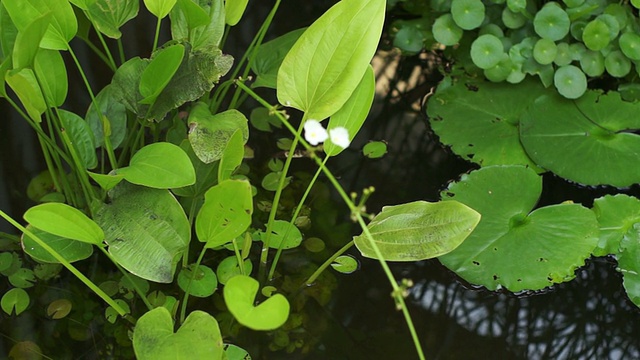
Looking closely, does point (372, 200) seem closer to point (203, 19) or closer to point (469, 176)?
point (469, 176)

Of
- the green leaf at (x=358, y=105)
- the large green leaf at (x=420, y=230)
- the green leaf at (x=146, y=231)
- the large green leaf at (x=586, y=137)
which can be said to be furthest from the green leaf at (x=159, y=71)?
the large green leaf at (x=586, y=137)

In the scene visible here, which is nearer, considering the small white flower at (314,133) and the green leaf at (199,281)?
the small white flower at (314,133)

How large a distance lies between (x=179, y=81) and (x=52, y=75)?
0.63 ft

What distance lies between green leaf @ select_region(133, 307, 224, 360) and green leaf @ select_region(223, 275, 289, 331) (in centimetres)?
6

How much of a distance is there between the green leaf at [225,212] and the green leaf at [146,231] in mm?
53

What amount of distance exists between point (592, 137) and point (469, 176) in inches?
10.3

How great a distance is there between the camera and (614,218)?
1274 mm

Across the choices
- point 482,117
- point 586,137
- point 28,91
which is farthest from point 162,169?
point 586,137

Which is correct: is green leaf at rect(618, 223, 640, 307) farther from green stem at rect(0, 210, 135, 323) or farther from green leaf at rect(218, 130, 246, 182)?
green stem at rect(0, 210, 135, 323)

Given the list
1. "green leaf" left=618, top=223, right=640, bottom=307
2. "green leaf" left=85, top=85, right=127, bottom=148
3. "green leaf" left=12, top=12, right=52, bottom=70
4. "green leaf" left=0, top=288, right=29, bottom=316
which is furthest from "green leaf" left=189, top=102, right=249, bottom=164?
"green leaf" left=618, top=223, right=640, bottom=307

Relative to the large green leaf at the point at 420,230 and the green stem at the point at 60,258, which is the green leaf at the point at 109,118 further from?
the large green leaf at the point at 420,230

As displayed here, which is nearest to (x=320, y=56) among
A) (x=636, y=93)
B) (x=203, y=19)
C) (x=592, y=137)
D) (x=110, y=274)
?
(x=203, y=19)

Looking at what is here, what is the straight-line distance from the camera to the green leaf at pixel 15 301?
1182 millimetres

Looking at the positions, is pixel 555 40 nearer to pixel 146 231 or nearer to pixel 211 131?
pixel 211 131
